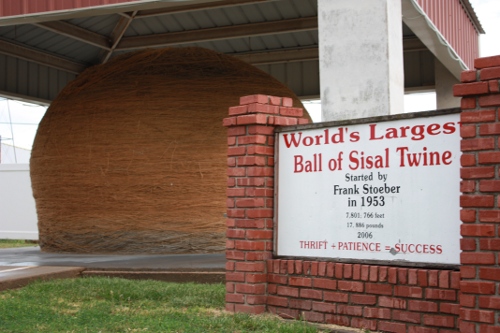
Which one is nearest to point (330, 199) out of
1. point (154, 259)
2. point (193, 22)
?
point (154, 259)

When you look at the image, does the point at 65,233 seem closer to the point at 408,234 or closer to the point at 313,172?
the point at 313,172

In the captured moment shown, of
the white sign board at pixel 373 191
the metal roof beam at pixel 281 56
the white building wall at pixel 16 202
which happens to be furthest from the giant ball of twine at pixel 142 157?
the white building wall at pixel 16 202

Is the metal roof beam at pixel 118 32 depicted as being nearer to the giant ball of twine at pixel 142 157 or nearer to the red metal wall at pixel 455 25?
the giant ball of twine at pixel 142 157

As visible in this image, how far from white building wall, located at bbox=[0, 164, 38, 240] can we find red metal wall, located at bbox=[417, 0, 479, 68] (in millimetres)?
14907

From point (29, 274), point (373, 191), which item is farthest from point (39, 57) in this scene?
point (373, 191)

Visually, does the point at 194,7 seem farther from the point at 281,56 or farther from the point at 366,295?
the point at 366,295

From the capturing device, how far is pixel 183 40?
20359 mm

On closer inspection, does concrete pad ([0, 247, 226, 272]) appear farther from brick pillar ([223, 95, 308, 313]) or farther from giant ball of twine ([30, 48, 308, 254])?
brick pillar ([223, 95, 308, 313])

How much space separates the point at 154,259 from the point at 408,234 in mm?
6847

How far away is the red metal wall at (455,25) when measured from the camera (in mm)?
13500

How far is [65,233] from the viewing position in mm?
A: 14719

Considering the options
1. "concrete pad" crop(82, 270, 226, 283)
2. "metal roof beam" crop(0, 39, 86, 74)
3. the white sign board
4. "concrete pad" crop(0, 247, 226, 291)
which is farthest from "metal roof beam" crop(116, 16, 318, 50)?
the white sign board

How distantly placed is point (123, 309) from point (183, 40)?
13.3m

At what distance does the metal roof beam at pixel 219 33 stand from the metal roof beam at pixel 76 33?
0.62 metres
